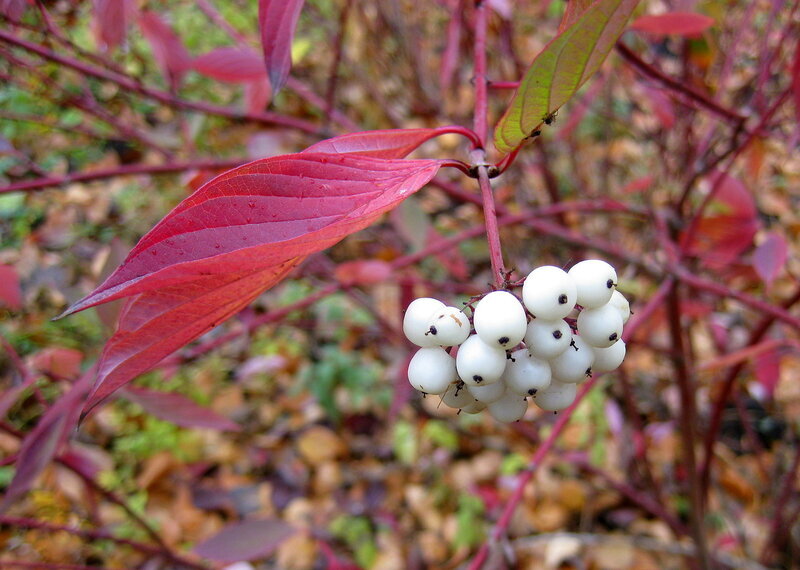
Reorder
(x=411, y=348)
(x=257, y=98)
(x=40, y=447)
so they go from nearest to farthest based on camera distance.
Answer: (x=40, y=447)
(x=257, y=98)
(x=411, y=348)

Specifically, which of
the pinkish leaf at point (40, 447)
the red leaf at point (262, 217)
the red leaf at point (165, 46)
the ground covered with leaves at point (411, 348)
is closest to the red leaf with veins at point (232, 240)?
the red leaf at point (262, 217)

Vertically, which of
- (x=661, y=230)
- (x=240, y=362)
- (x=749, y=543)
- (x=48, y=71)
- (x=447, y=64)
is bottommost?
(x=749, y=543)

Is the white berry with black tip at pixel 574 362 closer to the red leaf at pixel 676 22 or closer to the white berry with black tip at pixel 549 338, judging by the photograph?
the white berry with black tip at pixel 549 338

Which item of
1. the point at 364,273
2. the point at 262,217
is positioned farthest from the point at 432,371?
the point at 364,273

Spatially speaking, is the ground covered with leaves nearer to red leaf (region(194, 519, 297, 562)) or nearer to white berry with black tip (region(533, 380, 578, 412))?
red leaf (region(194, 519, 297, 562))

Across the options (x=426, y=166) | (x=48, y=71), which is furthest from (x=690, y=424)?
(x=48, y=71)

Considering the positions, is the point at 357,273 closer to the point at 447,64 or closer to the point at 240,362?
the point at 447,64

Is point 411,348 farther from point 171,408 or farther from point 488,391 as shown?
point 488,391
